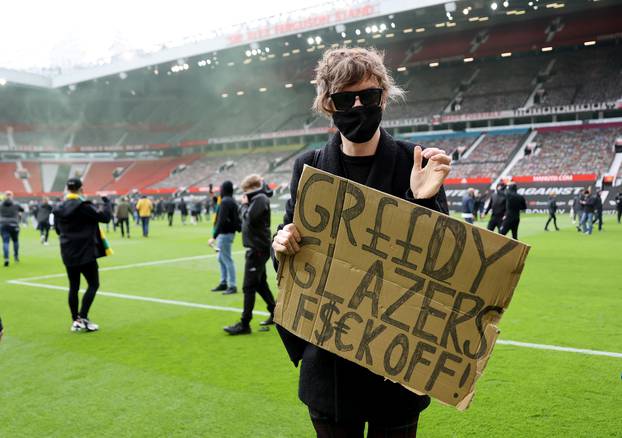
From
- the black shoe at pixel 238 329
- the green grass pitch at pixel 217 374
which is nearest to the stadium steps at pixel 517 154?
the green grass pitch at pixel 217 374

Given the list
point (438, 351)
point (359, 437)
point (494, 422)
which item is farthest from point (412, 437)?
point (494, 422)

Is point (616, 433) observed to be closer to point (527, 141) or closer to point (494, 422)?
point (494, 422)

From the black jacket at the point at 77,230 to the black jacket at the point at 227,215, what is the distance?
8.04 ft

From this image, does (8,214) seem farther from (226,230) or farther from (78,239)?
(78,239)

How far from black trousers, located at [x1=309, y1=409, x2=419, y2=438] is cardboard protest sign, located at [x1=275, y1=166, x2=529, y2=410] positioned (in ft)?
0.67

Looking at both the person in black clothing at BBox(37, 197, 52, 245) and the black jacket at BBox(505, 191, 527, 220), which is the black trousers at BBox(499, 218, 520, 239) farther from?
the person in black clothing at BBox(37, 197, 52, 245)

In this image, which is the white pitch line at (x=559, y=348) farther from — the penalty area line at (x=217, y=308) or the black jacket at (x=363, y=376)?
the black jacket at (x=363, y=376)

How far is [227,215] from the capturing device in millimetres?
9320

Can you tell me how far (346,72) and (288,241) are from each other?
684 mm

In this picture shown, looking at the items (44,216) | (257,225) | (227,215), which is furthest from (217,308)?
(44,216)

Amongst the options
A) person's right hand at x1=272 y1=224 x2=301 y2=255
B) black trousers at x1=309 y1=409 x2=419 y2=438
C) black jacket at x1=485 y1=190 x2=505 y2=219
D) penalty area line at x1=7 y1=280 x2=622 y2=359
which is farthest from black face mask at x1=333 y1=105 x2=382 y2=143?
black jacket at x1=485 y1=190 x2=505 y2=219

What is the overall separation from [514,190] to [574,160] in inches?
1077

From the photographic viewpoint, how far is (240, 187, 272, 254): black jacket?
6922 millimetres

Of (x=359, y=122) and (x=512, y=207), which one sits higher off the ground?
(x=359, y=122)
